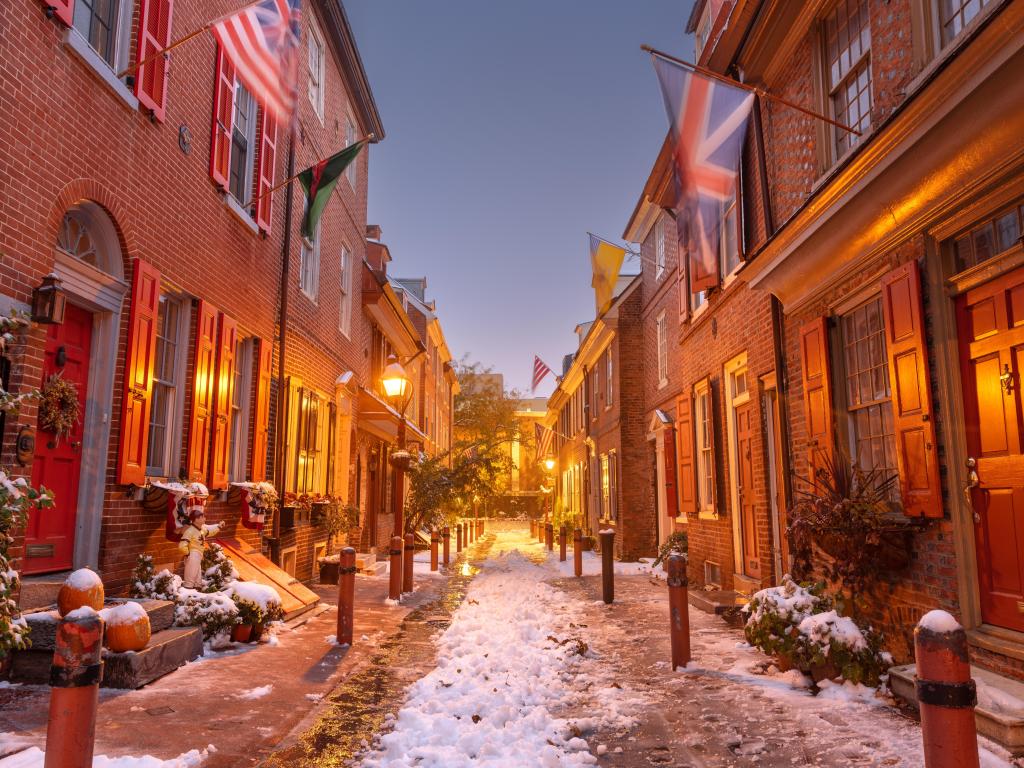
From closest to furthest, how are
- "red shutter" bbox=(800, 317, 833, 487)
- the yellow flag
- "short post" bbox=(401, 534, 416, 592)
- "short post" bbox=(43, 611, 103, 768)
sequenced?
"short post" bbox=(43, 611, 103, 768) < "red shutter" bbox=(800, 317, 833, 487) < "short post" bbox=(401, 534, 416, 592) < the yellow flag

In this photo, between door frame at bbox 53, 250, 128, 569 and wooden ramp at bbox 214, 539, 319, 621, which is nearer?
door frame at bbox 53, 250, 128, 569

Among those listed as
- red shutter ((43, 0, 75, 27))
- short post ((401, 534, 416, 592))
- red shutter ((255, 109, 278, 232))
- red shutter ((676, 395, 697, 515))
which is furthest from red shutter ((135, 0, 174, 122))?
red shutter ((676, 395, 697, 515))

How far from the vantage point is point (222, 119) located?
8953 mm

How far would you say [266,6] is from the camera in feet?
25.7

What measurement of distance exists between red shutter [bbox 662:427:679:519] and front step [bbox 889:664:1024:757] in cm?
920

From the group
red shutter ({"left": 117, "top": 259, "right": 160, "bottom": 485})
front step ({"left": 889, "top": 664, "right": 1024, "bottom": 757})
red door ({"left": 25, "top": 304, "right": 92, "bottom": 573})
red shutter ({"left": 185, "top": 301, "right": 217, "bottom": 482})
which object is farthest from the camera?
red shutter ({"left": 185, "top": 301, "right": 217, "bottom": 482})

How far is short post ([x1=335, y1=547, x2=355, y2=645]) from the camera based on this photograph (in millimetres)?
7250

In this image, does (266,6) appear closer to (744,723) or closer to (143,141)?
(143,141)

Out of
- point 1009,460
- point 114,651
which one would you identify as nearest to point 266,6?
point 114,651

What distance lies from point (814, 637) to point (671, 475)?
8.90 metres

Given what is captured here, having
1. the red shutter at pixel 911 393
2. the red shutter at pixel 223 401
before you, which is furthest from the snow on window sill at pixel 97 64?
the red shutter at pixel 911 393

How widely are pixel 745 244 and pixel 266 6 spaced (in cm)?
631

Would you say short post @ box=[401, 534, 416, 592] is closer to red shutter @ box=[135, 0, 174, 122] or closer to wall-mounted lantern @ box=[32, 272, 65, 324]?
red shutter @ box=[135, 0, 174, 122]

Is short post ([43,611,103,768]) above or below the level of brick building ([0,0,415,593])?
below
